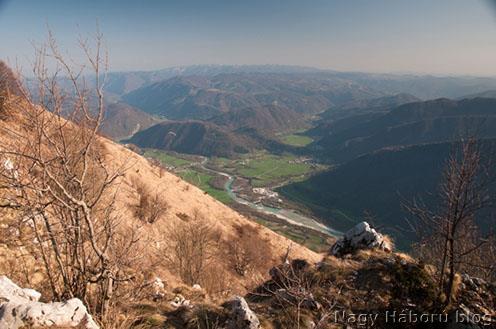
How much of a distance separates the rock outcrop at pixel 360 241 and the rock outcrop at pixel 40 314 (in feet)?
40.7

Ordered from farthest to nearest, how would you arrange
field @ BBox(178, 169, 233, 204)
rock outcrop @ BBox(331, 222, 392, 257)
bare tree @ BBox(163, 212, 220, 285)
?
field @ BBox(178, 169, 233, 204), bare tree @ BBox(163, 212, 220, 285), rock outcrop @ BBox(331, 222, 392, 257)

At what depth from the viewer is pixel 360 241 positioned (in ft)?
50.3

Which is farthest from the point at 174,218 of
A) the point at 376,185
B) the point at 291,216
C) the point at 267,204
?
the point at 376,185

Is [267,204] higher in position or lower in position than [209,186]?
lower

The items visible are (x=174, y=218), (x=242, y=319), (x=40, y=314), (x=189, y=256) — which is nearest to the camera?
(x=40, y=314)

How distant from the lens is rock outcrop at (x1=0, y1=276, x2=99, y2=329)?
478 cm

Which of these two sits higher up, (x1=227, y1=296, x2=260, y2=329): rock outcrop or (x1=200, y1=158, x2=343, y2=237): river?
(x1=227, y1=296, x2=260, y2=329): rock outcrop

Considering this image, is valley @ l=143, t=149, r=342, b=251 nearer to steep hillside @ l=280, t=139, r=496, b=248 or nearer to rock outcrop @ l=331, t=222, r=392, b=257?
steep hillside @ l=280, t=139, r=496, b=248

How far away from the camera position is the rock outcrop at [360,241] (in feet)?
49.2

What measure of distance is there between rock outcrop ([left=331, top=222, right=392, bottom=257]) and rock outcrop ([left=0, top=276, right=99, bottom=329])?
488 inches

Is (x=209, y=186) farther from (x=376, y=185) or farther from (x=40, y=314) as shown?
(x=40, y=314)

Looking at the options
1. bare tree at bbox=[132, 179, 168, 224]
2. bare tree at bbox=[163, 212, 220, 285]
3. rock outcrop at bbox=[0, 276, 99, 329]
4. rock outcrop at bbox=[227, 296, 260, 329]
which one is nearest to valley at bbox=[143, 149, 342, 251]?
bare tree at bbox=[132, 179, 168, 224]

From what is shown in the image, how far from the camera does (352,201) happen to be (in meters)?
162

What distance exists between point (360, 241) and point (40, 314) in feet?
44.2
